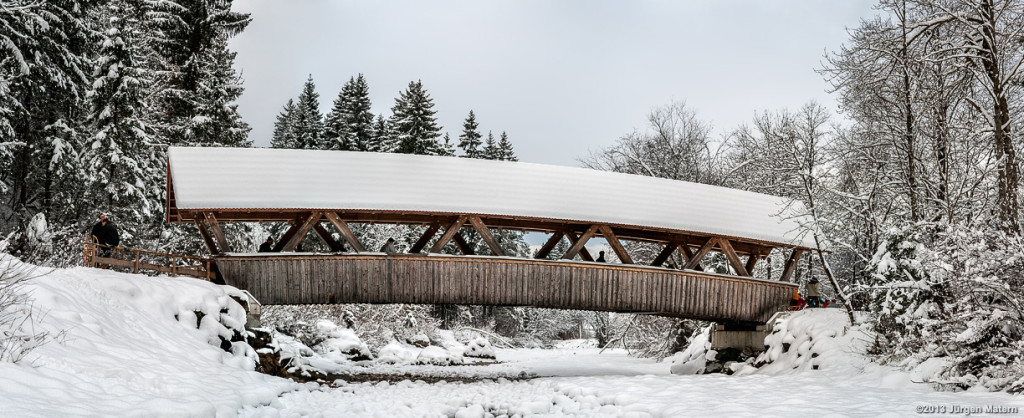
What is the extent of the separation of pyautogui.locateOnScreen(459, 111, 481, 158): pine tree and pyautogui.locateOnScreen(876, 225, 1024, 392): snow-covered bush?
28429mm

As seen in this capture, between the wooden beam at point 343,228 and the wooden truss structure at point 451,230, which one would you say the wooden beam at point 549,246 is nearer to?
the wooden truss structure at point 451,230

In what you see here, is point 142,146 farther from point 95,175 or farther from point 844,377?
point 844,377

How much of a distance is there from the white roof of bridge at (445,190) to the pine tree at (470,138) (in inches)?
830

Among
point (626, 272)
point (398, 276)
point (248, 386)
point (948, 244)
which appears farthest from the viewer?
point (626, 272)

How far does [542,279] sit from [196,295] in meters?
7.34

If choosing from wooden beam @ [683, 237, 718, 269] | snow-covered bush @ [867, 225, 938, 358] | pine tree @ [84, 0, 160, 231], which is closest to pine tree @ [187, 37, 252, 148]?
pine tree @ [84, 0, 160, 231]

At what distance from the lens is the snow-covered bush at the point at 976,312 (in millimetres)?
9312

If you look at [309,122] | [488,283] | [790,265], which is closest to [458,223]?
[488,283]

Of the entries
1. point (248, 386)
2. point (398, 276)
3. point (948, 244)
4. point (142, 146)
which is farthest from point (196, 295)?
point (948, 244)

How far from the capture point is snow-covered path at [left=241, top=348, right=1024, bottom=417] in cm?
852

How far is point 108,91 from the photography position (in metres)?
20.3

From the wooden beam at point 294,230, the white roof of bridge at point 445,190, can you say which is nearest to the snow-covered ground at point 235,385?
the white roof of bridge at point 445,190

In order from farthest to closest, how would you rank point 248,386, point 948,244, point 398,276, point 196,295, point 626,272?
1. point 626,272
2. point 398,276
3. point 196,295
4. point 948,244
5. point 248,386

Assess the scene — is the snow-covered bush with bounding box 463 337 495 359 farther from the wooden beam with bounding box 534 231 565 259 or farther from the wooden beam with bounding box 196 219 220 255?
the wooden beam with bounding box 196 219 220 255
